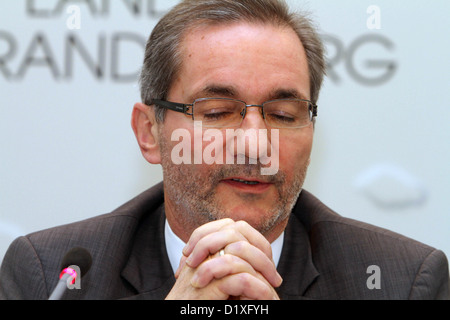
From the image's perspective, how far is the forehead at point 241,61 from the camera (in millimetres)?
1977

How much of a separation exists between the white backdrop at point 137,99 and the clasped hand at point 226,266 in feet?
3.45

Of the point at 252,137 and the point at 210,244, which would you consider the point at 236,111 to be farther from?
the point at 210,244

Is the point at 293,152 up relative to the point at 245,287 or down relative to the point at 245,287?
up

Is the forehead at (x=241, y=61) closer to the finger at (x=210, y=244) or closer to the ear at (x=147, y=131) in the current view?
the ear at (x=147, y=131)

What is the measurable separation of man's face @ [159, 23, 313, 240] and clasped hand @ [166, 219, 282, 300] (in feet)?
0.74

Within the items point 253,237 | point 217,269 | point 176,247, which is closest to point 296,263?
point 176,247

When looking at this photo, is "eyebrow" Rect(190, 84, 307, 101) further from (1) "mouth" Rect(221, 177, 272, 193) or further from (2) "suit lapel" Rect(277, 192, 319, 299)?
(2) "suit lapel" Rect(277, 192, 319, 299)

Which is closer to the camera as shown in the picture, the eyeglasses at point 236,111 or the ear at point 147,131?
the eyeglasses at point 236,111

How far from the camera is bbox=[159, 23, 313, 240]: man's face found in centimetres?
196

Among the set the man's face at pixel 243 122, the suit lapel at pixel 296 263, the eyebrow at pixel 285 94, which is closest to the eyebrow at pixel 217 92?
the man's face at pixel 243 122

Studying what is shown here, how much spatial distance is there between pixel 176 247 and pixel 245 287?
68 cm

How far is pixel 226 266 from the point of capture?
1.65m

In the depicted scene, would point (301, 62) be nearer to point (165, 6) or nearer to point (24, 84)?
point (165, 6)
